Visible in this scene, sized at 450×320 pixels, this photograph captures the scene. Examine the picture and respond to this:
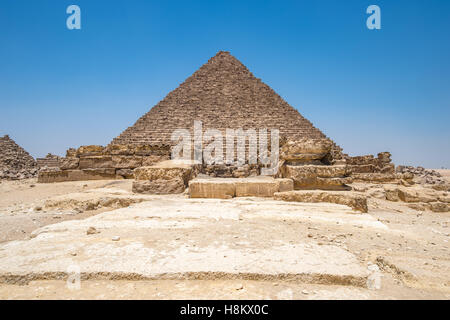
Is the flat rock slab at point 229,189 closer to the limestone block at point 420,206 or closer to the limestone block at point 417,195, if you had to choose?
the limestone block at point 420,206

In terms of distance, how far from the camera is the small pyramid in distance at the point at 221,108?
1610 inches

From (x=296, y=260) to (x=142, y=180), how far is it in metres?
3.62

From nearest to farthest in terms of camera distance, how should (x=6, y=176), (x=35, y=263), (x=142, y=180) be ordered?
1. (x=35, y=263)
2. (x=142, y=180)
3. (x=6, y=176)

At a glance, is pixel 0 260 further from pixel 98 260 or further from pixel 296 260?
pixel 296 260

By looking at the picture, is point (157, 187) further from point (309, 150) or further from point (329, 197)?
point (329, 197)

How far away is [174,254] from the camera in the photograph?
151cm

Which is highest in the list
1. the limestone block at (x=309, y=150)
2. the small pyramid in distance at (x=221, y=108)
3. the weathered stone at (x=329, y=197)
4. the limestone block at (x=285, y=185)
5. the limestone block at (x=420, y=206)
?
the small pyramid in distance at (x=221, y=108)

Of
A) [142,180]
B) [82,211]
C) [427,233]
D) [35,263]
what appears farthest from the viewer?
[142,180]

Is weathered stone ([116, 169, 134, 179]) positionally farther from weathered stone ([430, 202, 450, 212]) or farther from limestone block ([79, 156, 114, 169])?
weathered stone ([430, 202, 450, 212])

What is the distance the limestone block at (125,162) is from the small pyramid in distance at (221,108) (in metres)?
29.5

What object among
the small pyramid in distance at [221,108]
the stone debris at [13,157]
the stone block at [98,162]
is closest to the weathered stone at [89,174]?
the stone block at [98,162]
